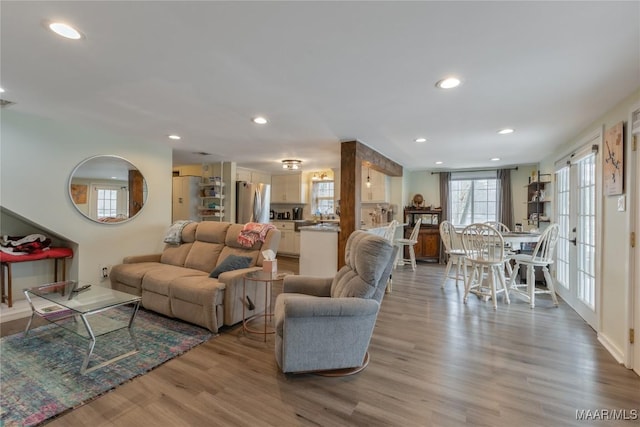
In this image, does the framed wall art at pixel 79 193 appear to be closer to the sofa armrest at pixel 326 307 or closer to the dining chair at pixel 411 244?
the sofa armrest at pixel 326 307

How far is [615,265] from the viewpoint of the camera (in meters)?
2.57

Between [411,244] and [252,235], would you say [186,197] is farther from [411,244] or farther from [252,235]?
[411,244]

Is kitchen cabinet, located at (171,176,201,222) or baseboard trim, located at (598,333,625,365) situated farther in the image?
kitchen cabinet, located at (171,176,201,222)

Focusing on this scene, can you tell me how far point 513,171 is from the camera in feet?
21.1

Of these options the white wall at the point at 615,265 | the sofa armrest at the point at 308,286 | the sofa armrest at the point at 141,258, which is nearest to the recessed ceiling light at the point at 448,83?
the white wall at the point at 615,265

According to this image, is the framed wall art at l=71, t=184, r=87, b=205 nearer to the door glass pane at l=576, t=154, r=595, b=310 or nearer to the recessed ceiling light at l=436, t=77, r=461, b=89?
the recessed ceiling light at l=436, t=77, r=461, b=89

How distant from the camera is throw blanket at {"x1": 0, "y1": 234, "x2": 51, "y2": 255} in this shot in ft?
10.9

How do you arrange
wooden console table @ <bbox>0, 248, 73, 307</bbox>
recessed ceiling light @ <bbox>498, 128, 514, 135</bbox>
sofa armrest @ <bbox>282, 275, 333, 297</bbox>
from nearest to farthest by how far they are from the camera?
1. sofa armrest @ <bbox>282, 275, 333, 297</bbox>
2. wooden console table @ <bbox>0, 248, 73, 307</bbox>
3. recessed ceiling light @ <bbox>498, 128, 514, 135</bbox>

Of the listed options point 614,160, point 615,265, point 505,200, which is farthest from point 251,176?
point 615,265

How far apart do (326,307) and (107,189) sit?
3.53m

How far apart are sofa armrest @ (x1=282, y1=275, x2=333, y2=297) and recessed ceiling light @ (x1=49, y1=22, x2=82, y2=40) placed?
7.42ft

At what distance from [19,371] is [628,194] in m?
4.90

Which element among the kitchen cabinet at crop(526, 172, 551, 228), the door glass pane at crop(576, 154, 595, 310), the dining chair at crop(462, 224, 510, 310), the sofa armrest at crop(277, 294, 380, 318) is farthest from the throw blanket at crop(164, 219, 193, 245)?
the kitchen cabinet at crop(526, 172, 551, 228)

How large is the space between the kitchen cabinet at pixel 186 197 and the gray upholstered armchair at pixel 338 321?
4436 millimetres
